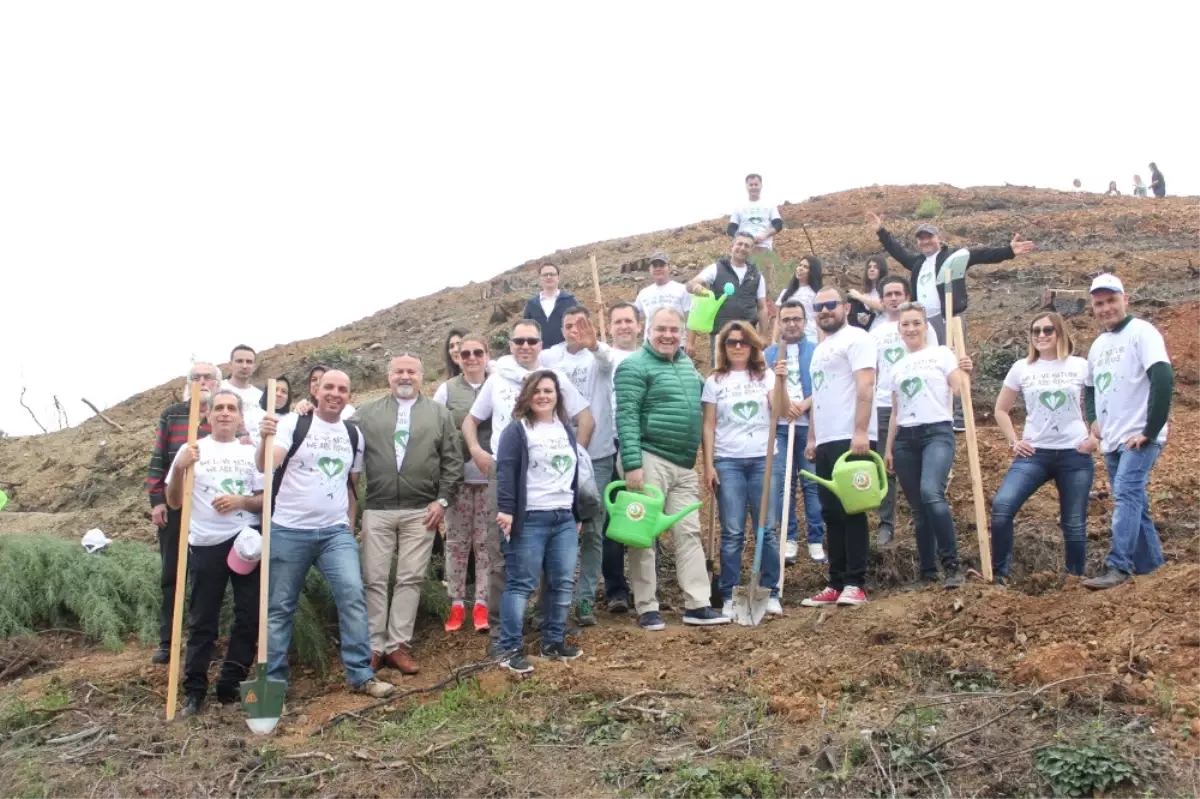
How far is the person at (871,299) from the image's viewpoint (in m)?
8.41

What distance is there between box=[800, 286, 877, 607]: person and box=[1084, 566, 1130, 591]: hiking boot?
1.38 metres

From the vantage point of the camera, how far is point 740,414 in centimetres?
676

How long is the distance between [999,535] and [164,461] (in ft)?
18.2

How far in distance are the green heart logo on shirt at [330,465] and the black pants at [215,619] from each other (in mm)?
681

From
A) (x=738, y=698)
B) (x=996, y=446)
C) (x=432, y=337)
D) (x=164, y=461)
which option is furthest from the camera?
(x=432, y=337)

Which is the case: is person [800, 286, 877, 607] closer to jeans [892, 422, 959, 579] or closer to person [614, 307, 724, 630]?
jeans [892, 422, 959, 579]

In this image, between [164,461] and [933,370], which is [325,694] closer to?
[164,461]

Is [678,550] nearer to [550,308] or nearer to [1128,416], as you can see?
[550,308]

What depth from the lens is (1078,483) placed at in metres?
6.28

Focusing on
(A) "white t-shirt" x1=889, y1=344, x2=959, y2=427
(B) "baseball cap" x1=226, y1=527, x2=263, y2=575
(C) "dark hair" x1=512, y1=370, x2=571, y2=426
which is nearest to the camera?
(B) "baseball cap" x1=226, y1=527, x2=263, y2=575

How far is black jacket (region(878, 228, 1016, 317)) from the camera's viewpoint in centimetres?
820

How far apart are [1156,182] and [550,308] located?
25.0 m

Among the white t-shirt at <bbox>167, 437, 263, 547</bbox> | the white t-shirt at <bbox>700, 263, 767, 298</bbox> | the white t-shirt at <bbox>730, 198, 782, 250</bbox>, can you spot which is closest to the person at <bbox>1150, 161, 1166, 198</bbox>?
the white t-shirt at <bbox>730, 198, 782, 250</bbox>

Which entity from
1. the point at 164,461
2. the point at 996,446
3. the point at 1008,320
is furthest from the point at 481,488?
the point at 1008,320
